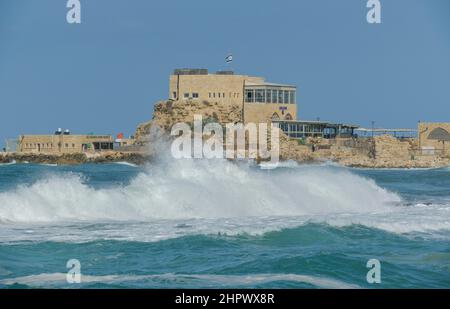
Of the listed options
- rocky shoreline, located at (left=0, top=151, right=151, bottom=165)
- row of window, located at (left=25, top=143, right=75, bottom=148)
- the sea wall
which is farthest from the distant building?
row of window, located at (left=25, top=143, right=75, bottom=148)

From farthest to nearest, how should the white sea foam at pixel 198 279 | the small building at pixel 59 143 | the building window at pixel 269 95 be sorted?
the small building at pixel 59 143
the building window at pixel 269 95
the white sea foam at pixel 198 279

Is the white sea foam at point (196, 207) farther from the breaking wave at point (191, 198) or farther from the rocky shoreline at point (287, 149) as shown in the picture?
the rocky shoreline at point (287, 149)

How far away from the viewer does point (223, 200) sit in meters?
23.8

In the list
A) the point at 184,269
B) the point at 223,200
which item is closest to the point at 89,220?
the point at 223,200

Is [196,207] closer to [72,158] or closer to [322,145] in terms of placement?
[322,145]

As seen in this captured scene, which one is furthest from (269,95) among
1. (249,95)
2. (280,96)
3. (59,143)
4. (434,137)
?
(59,143)

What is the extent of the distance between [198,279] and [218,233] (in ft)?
16.1

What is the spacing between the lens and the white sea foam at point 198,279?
41.3 feet

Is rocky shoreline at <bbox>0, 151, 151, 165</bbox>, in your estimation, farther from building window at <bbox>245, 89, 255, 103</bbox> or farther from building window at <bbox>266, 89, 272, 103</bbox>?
building window at <bbox>266, 89, 272, 103</bbox>

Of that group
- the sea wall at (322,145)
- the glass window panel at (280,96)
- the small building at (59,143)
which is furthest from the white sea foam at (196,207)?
the small building at (59,143)

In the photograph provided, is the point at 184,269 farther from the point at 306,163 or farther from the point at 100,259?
the point at 306,163

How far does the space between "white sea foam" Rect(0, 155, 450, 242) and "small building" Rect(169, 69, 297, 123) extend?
43027 mm

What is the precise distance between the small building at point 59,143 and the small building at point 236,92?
9940 mm

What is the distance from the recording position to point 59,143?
254 ft
